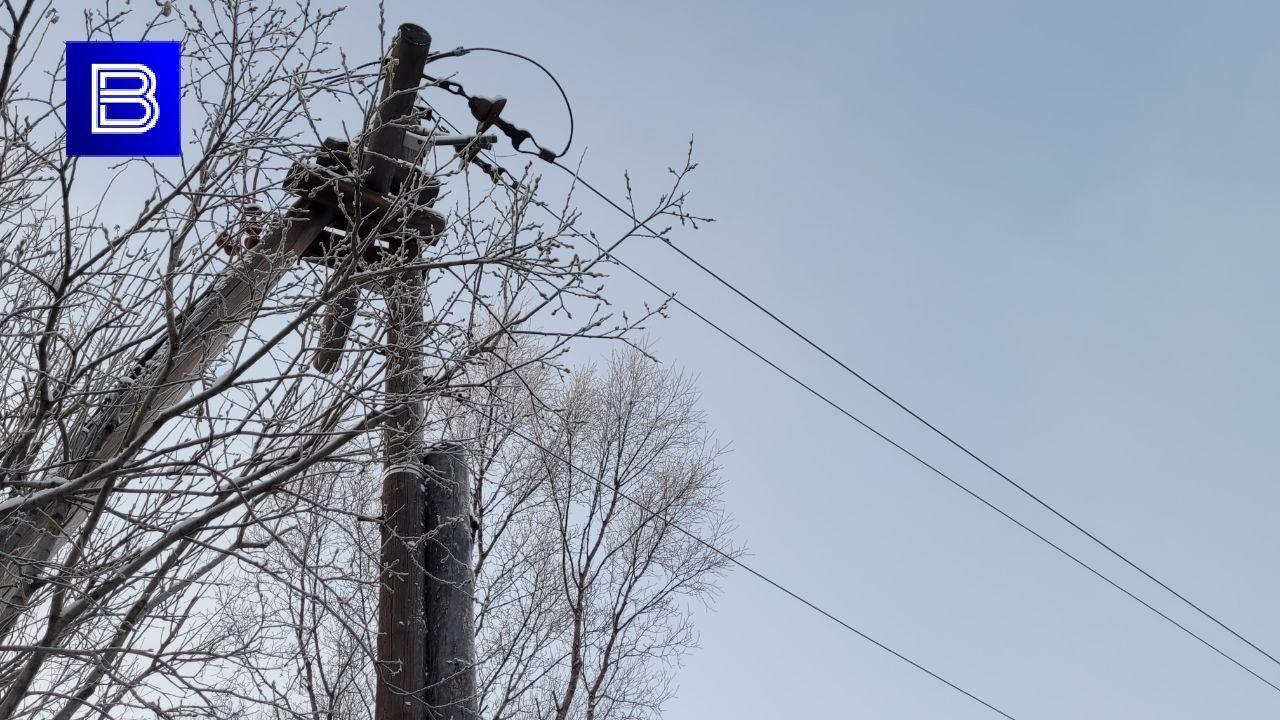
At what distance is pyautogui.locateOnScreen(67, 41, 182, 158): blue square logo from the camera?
2.60 metres

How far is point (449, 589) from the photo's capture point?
3.11 meters

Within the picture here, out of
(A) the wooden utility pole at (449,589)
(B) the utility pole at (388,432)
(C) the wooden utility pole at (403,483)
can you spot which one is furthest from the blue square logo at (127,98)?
(A) the wooden utility pole at (449,589)

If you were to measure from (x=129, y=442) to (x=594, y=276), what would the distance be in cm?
128

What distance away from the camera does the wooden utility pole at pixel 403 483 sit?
2.80 meters

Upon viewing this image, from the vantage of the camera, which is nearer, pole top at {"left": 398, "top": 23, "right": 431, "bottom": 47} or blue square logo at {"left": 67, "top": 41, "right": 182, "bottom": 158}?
blue square logo at {"left": 67, "top": 41, "right": 182, "bottom": 158}

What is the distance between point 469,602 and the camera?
316 centimetres

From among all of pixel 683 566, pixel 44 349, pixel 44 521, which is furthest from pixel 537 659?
pixel 44 349

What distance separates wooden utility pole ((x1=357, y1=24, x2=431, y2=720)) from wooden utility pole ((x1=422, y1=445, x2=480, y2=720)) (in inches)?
1.4

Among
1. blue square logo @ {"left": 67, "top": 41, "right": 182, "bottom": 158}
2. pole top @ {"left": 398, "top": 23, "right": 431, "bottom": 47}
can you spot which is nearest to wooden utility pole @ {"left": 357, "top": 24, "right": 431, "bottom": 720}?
pole top @ {"left": 398, "top": 23, "right": 431, "bottom": 47}

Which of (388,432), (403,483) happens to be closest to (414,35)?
(388,432)

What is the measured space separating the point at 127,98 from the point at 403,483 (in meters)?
1.47

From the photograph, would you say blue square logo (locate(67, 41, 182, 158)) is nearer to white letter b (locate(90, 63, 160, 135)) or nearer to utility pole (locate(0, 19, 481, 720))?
white letter b (locate(90, 63, 160, 135))

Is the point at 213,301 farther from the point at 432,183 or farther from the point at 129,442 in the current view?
the point at 432,183

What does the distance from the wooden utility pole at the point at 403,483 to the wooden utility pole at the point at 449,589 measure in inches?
1.4
